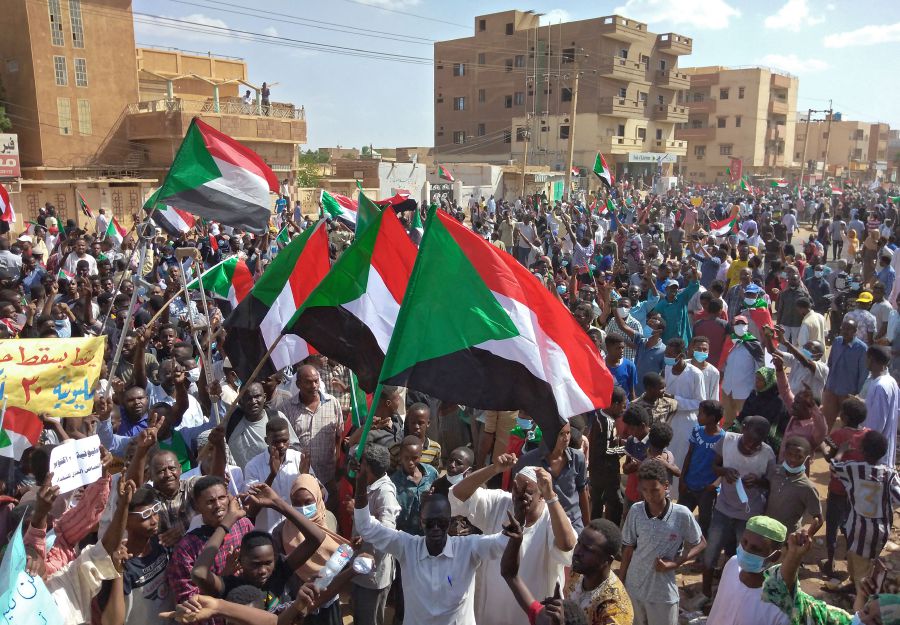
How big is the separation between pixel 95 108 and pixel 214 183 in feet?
111

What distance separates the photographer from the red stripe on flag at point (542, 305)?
3.90 m

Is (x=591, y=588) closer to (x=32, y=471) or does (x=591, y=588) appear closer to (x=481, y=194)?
(x=32, y=471)

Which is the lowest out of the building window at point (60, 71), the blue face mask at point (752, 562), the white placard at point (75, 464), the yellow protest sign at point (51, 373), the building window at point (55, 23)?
the blue face mask at point (752, 562)

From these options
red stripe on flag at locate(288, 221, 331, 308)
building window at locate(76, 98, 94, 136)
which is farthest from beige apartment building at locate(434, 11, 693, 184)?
red stripe on flag at locate(288, 221, 331, 308)

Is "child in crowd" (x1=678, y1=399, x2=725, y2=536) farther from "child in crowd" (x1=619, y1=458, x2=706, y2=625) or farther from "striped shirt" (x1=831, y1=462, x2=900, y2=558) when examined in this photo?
"child in crowd" (x1=619, y1=458, x2=706, y2=625)

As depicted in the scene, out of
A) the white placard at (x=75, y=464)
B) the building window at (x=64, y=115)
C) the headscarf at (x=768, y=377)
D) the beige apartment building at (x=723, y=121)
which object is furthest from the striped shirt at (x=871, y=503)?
the beige apartment building at (x=723, y=121)

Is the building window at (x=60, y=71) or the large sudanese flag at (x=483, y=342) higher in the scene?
the building window at (x=60, y=71)

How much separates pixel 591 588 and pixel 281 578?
4.90 feet

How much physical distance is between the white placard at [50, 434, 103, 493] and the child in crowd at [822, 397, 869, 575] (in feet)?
15.5

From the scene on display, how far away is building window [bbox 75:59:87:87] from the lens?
114 ft

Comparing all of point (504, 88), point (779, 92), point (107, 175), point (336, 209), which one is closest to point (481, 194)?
point (107, 175)

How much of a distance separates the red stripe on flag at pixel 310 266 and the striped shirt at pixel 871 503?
3.93 metres

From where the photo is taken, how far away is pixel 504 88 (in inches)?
2185

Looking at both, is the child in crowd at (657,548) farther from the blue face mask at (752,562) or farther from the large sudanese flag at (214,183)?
the large sudanese flag at (214,183)
